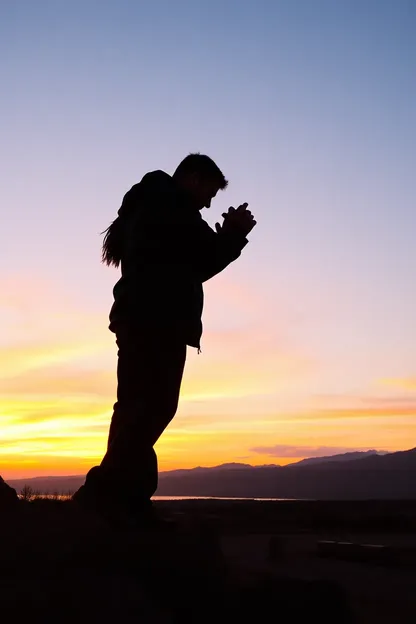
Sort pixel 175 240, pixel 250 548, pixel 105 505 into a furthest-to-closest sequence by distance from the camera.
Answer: pixel 250 548
pixel 175 240
pixel 105 505

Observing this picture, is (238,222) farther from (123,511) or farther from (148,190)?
(123,511)

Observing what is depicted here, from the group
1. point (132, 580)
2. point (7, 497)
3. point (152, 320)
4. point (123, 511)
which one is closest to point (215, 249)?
point (152, 320)

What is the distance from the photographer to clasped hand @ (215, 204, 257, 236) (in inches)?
170

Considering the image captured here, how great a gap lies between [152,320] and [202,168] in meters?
1.04

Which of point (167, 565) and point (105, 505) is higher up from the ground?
point (105, 505)

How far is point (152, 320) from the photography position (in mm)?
4148

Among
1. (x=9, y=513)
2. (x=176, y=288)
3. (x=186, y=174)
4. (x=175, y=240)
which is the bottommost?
(x=9, y=513)

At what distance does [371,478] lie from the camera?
2682 inches

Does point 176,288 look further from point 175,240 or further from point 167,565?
point 167,565

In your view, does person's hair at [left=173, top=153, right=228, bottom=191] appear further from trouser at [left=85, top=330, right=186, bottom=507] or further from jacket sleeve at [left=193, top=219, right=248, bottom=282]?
trouser at [left=85, top=330, right=186, bottom=507]

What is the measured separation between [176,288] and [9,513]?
1.46 m

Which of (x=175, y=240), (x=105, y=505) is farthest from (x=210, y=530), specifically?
(x=175, y=240)

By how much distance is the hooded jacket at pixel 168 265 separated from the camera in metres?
4.17

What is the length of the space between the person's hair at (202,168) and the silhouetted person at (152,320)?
0.64 ft
